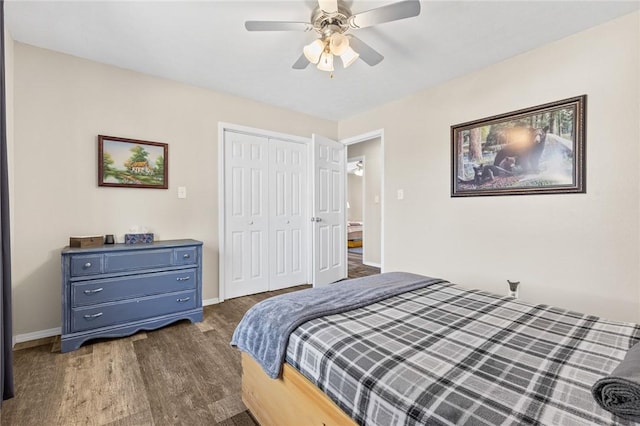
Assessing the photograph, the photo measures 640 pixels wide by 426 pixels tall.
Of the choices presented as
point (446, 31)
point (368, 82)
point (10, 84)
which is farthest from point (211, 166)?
point (446, 31)

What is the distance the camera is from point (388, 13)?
1663 mm

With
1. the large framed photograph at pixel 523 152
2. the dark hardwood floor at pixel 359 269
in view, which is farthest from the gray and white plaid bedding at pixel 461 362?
the dark hardwood floor at pixel 359 269

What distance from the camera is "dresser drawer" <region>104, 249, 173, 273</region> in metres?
2.31

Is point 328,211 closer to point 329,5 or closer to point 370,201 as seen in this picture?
point 370,201

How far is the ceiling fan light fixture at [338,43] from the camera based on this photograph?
6.21 ft

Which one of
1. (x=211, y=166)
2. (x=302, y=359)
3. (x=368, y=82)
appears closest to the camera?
(x=302, y=359)

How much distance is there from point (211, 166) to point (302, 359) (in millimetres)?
2628

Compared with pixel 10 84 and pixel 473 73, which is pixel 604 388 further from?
pixel 10 84

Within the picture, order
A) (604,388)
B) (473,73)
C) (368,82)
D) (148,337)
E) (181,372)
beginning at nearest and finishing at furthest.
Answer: (604,388), (181,372), (148,337), (473,73), (368,82)

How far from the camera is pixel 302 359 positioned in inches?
45.1

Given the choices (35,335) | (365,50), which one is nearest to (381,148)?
(365,50)

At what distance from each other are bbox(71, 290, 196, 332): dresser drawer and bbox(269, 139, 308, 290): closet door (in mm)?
1253

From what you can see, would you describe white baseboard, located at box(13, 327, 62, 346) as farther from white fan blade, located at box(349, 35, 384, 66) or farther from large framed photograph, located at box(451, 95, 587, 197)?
large framed photograph, located at box(451, 95, 587, 197)

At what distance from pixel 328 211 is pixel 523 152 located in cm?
232
